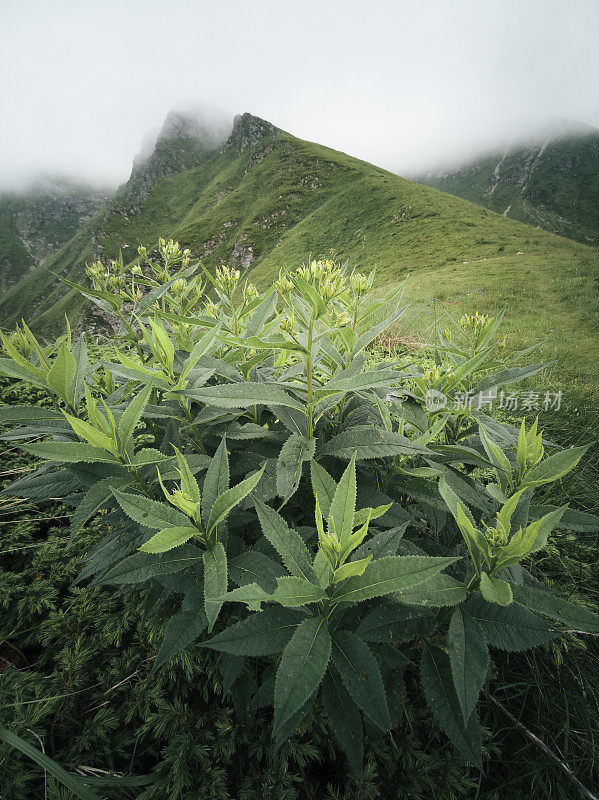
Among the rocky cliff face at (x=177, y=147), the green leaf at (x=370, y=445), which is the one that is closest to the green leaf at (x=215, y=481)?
the green leaf at (x=370, y=445)

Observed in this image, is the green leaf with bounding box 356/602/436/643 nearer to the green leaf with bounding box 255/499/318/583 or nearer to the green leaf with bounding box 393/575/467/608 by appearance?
the green leaf with bounding box 393/575/467/608

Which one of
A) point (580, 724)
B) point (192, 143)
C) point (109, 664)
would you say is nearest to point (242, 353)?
point (109, 664)

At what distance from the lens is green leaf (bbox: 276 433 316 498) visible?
3.89 feet

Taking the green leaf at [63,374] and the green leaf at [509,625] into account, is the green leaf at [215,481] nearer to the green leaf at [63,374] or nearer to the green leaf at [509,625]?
the green leaf at [63,374]

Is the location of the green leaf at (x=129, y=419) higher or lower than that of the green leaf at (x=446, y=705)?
higher

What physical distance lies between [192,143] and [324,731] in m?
192

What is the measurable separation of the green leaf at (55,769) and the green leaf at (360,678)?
35.8 inches

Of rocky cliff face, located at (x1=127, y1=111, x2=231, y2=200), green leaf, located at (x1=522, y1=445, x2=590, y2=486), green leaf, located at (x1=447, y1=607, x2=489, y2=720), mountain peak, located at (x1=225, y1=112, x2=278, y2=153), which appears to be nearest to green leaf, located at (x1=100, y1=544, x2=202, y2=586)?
green leaf, located at (x1=447, y1=607, x2=489, y2=720)

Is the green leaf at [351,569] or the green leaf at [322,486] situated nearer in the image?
the green leaf at [351,569]

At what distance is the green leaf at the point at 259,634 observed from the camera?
1.02 m

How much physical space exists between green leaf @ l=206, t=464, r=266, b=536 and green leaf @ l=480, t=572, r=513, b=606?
75 cm

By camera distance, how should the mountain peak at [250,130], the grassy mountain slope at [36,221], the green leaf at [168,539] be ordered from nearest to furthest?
1. the green leaf at [168,539]
2. the mountain peak at [250,130]
3. the grassy mountain slope at [36,221]

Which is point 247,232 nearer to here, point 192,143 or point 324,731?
point 324,731

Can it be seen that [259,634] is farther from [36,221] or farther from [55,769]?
[36,221]
